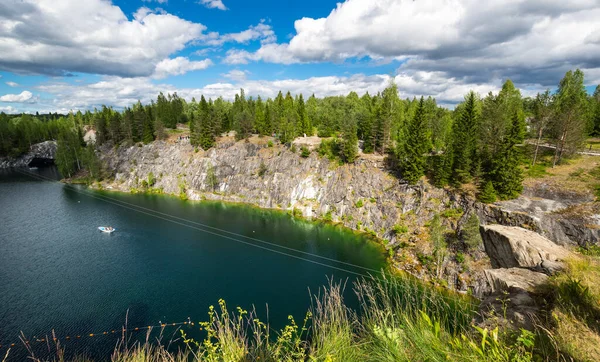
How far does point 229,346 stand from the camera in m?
9.10

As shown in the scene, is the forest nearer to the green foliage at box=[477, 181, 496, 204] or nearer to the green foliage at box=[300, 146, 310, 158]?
the green foliage at box=[477, 181, 496, 204]

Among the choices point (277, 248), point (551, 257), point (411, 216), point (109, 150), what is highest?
point (551, 257)

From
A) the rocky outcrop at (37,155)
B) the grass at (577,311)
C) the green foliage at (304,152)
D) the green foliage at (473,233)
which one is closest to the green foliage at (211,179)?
the green foliage at (304,152)

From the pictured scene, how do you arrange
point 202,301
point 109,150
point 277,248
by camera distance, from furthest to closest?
point 109,150 → point 277,248 → point 202,301

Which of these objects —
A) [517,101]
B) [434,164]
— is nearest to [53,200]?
[434,164]

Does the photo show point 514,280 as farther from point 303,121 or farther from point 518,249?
point 303,121

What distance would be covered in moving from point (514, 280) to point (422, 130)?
5602 cm

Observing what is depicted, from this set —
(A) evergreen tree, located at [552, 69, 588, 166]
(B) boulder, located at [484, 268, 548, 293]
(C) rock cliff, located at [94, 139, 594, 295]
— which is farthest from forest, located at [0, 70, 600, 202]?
(B) boulder, located at [484, 268, 548, 293]

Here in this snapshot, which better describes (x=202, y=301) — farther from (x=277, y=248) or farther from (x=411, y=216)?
(x=411, y=216)

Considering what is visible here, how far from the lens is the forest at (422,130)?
48.6 meters

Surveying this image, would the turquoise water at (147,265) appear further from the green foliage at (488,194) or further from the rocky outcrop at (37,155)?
the rocky outcrop at (37,155)

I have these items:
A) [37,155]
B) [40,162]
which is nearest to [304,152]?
[37,155]

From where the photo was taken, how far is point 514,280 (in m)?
9.13

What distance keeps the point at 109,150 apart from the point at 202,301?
101272mm
